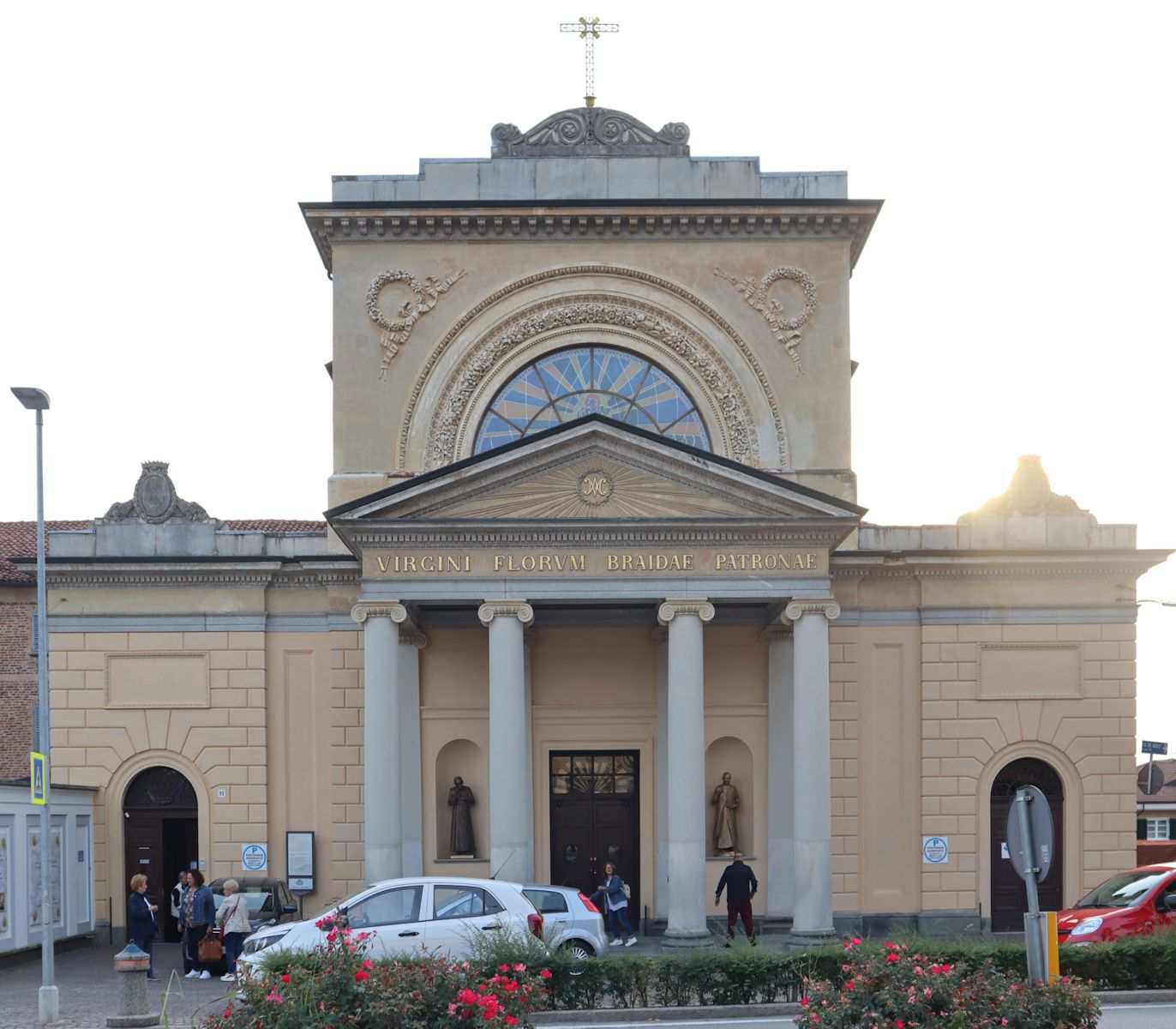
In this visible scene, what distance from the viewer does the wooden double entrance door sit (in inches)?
1172

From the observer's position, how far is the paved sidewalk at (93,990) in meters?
19.3

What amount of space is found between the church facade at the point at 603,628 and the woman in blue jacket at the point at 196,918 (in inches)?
172

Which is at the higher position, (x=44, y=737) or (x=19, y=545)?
(x=19, y=545)

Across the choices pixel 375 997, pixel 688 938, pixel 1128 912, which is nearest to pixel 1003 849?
pixel 1128 912

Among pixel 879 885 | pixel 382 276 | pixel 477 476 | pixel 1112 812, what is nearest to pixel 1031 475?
pixel 1112 812

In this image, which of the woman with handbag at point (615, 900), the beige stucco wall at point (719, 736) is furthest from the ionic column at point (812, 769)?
the beige stucco wall at point (719, 736)

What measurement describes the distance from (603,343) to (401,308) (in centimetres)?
402

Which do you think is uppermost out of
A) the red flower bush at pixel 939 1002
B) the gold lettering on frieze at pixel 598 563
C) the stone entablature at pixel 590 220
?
the stone entablature at pixel 590 220

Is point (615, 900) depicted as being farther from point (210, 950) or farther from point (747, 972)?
point (747, 972)

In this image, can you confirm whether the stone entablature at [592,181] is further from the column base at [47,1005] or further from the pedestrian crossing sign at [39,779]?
the column base at [47,1005]

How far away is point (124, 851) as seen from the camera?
29.1m

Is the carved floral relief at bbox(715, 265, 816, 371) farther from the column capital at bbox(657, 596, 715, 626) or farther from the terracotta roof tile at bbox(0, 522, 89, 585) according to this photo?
the terracotta roof tile at bbox(0, 522, 89, 585)

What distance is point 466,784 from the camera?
29.8m

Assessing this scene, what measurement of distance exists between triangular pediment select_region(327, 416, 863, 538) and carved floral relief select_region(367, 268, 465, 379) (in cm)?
487
